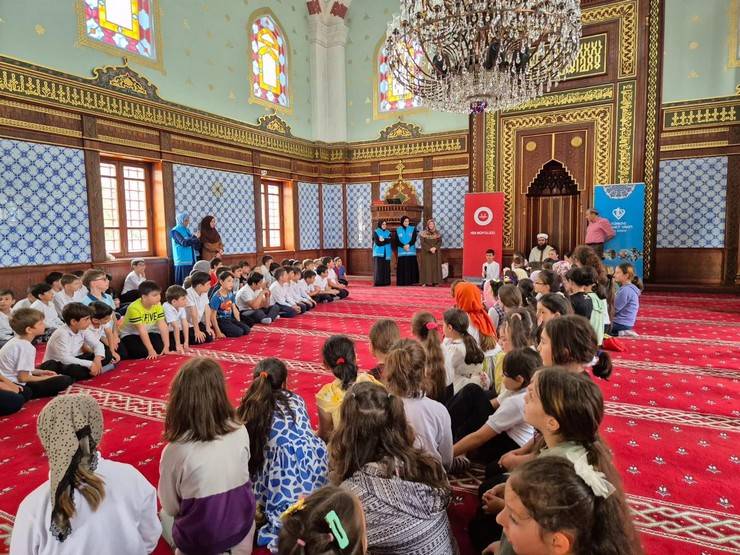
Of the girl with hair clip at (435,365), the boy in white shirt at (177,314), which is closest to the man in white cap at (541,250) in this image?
the boy in white shirt at (177,314)

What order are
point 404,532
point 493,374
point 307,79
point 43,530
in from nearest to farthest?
point 43,530 → point 404,532 → point 493,374 → point 307,79

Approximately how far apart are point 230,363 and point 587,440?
3673 millimetres

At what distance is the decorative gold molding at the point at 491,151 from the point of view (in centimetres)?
1022

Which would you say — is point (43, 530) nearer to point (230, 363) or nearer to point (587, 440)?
point (587, 440)

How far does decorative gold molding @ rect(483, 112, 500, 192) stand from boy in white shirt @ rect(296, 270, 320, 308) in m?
4.65

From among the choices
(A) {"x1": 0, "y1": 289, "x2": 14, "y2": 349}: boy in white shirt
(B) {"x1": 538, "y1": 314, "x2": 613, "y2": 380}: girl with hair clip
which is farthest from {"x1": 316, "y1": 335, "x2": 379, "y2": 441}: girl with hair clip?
(A) {"x1": 0, "y1": 289, "x2": 14, "y2": 349}: boy in white shirt

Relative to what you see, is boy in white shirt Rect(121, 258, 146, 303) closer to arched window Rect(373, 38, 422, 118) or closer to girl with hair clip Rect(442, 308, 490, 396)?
girl with hair clip Rect(442, 308, 490, 396)

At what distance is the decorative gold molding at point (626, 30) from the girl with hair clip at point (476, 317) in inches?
306

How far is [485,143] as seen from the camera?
1034 cm

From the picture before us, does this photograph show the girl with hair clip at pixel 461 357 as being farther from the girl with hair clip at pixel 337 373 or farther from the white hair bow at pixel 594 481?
the white hair bow at pixel 594 481

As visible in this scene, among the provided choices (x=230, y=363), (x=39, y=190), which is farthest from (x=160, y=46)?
(x=230, y=363)

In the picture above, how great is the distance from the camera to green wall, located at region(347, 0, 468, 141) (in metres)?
11.0

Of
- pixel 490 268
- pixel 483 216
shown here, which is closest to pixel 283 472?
pixel 490 268

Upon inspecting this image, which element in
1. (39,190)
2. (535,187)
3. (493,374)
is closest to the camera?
(493,374)
